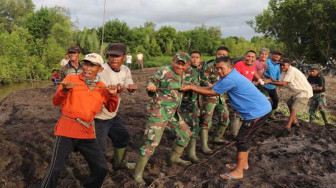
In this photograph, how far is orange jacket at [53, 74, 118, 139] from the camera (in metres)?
2.77

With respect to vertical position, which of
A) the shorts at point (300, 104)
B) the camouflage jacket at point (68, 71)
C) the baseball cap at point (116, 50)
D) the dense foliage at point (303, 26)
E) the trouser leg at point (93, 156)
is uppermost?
the dense foliage at point (303, 26)

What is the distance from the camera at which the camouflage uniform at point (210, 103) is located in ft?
15.5

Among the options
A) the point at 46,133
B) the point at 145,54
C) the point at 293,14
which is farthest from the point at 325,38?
the point at 46,133

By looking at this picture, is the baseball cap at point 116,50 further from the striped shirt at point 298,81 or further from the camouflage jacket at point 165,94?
the striped shirt at point 298,81

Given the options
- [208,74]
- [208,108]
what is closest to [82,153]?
[208,108]

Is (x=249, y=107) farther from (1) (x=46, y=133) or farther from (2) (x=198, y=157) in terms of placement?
(1) (x=46, y=133)

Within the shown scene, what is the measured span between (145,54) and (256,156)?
31.3 m

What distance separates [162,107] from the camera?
12.0 feet

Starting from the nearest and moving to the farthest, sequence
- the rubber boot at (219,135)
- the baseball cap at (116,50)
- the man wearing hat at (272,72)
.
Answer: the baseball cap at (116,50), the rubber boot at (219,135), the man wearing hat at (272,72)

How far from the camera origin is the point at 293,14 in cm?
2219

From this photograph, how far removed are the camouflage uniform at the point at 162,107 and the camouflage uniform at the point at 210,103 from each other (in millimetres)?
980

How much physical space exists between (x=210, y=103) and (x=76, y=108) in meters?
2.44

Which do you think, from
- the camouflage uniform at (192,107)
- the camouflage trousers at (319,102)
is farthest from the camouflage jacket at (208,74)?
the camouflage trousers at (319,102)

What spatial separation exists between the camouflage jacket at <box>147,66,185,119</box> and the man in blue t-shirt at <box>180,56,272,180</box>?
0.42 ft
